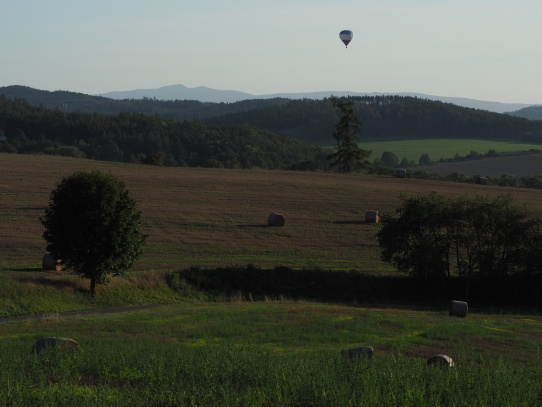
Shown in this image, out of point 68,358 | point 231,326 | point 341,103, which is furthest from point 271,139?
point 68,358

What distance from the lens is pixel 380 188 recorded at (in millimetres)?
77250

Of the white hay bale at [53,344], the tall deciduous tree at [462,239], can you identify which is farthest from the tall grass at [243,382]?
the tall deciduous tree at [462,239]

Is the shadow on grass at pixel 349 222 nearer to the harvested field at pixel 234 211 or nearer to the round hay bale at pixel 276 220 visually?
the harvested field at pixel 234 211

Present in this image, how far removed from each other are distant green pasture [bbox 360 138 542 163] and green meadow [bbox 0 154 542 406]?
8669 cm

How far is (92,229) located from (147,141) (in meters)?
112

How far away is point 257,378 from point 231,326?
571 inches

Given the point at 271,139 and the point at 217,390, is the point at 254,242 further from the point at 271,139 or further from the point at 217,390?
the point at 271,139

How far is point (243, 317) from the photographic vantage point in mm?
30812

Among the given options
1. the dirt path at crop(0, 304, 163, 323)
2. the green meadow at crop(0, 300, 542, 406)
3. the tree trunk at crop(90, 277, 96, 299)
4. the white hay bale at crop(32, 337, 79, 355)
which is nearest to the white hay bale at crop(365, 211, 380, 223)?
the dirt path at crop(0, 304, 163, 323)

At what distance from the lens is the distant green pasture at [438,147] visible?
170 m

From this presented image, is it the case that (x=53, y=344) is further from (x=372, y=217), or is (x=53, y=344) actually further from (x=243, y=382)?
(x=372, y=217)

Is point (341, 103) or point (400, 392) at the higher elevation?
point (341, 103)

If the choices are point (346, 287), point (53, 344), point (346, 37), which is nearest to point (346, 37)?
point (346, 37)

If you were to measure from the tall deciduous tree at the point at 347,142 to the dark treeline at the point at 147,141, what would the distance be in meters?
17.6
